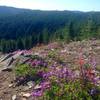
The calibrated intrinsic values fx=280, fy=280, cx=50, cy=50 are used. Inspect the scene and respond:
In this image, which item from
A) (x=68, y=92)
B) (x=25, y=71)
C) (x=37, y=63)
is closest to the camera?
(x=68, y=92)

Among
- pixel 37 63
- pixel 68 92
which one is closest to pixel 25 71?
pixel 37 63

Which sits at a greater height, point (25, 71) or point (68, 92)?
point (68, 92)

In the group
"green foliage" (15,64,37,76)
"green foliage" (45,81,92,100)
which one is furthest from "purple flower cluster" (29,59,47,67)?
"green foliage" (45,81,92,100)

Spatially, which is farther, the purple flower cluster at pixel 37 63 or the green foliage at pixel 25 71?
the purple flower cluster at pixel 37 63

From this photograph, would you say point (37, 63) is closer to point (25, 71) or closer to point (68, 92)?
point (25, 71)

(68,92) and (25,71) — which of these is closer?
(68,92)

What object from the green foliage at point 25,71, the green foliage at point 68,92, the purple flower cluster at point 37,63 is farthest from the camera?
the purple flower cluster at point 37,63

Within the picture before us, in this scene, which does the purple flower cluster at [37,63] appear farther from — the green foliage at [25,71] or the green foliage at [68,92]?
the green foliage at [68,92]

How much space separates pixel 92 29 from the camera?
245ft

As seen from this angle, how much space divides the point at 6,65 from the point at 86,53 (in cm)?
383

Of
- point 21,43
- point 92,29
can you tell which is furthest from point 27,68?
point 21,43

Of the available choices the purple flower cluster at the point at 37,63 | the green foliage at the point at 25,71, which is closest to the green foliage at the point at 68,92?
the green foliage at the point at 25,71

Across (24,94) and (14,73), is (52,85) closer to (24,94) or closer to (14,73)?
(24,94)

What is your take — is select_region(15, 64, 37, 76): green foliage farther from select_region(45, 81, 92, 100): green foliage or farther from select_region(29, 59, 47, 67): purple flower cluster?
select_region(45, 81, 92, 100): green foliage
